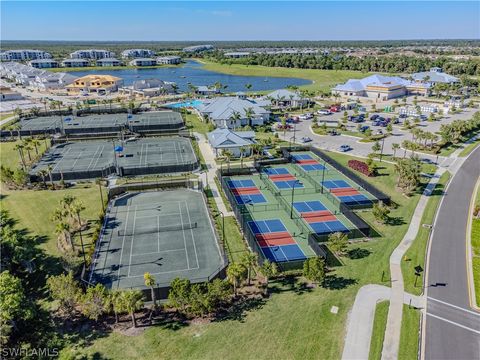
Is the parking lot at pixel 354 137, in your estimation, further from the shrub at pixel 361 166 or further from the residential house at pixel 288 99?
the residential house at pixel 288 99

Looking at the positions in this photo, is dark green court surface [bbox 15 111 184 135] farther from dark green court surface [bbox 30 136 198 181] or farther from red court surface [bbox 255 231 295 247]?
red court surface [bbox 255 231 295 247]

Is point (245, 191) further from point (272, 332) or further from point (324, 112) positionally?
point (324, 112)

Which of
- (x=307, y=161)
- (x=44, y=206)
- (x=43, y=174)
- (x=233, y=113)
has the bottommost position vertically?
(x=44, y=206)

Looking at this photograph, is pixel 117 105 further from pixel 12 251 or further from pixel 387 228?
pixel 387 228

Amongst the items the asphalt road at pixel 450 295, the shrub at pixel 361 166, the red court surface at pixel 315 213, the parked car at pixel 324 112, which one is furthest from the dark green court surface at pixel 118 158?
the parked car at pixel 324 112

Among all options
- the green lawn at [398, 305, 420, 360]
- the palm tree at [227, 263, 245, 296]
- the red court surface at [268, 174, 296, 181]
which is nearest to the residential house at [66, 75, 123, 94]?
the red court surface at [268, 174, 296, 181]

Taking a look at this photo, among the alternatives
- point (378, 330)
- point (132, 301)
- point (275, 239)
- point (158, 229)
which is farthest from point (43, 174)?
point (378, 330)

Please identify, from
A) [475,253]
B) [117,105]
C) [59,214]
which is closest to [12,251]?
[59,214]
